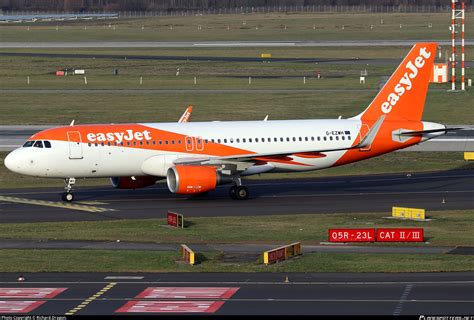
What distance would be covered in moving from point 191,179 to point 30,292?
20991 millimetres

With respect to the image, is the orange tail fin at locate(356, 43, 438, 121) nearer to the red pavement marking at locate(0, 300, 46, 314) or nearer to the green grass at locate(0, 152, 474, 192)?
the green grass at locate(0, 152, 474, 192)

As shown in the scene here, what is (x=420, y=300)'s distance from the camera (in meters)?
36.8

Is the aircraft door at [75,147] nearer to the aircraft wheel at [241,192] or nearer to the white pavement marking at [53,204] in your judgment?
the white pavement marking at [53,204]

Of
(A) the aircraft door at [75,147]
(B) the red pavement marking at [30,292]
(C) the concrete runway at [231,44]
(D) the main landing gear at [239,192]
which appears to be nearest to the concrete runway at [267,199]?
(D) the main landing gear at [239,192]

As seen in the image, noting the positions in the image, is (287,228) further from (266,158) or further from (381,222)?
(266,158)

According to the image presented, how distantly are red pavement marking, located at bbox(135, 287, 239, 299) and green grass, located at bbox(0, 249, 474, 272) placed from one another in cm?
354

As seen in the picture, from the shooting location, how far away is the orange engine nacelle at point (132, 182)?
63.7m

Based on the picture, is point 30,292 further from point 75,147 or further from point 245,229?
point 75,147

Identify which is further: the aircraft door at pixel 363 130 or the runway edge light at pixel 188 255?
the aircraft door at pixel 363 130

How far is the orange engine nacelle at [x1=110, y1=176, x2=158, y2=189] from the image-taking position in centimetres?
6375

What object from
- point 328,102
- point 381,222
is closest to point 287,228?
point 381,222

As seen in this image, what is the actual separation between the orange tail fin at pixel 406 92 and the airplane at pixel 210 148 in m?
0.06

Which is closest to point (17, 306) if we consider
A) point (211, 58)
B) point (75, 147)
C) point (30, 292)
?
point (30, 292)

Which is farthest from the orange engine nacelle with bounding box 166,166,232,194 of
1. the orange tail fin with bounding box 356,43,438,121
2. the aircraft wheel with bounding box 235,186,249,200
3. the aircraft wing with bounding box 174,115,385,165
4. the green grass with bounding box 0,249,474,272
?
the green grass with bounding box 0,249,474,272
